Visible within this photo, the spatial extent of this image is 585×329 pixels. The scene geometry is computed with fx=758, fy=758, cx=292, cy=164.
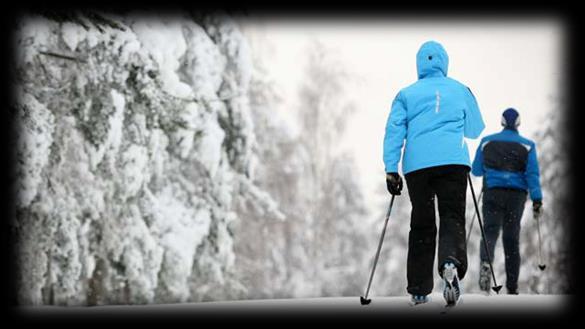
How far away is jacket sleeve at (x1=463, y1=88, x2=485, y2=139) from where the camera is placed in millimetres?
5164

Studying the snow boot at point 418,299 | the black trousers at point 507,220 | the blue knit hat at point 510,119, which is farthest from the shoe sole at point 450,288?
the blue knit hat at point 510,119

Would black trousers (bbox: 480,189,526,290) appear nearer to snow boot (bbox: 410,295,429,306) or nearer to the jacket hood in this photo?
snow boot (bbox: 410,295,429,306)

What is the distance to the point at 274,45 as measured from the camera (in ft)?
63.4

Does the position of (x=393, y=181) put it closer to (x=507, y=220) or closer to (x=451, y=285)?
(x=451, y=285)

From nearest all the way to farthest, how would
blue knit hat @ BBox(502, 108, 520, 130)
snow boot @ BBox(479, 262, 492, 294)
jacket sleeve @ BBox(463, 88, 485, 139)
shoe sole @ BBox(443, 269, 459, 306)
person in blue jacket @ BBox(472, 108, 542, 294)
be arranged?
shoe sole @ BBox(443, 269, 459, 306)
jacket sleeve @ BBox(463, 88, 485, 139)
snow boot @ BBox(479, 262, 492, 294)
person in blue jacket @ BBox(472, 108, 542, 294)
blue knit hat @ BBox(502, 108, 520, 130)

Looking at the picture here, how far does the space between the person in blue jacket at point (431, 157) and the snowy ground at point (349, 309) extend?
283mm

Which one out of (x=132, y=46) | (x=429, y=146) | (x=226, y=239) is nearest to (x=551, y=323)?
(x=429, y=146)

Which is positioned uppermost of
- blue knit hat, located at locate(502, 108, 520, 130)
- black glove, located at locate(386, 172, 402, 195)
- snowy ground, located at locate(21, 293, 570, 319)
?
blue knit hat, located at locate(502, 108, 520, 130)

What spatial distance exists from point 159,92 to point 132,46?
723mm

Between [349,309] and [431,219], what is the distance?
32.8 inches

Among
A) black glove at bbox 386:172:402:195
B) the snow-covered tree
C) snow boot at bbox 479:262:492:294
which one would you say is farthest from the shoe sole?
the snow-covered tree

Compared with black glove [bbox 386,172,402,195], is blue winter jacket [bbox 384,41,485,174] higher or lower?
higher

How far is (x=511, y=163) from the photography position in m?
6.95

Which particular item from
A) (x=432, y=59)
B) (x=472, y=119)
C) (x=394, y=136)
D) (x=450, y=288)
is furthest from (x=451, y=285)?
(x=432, y=59)
